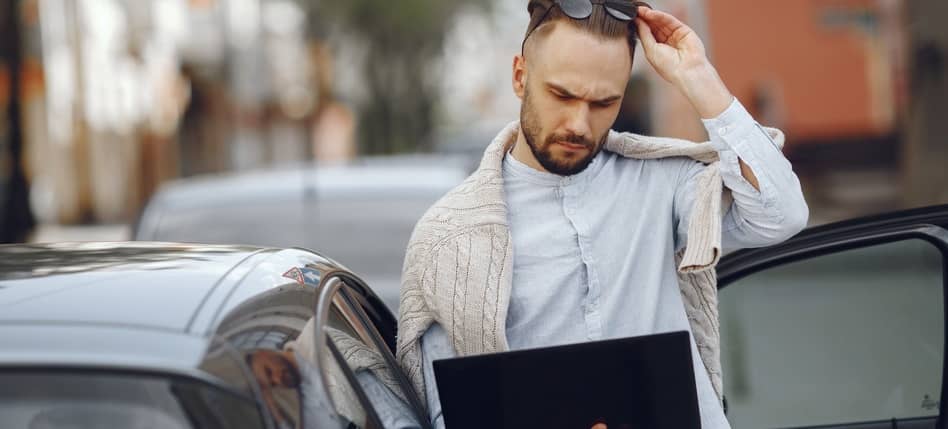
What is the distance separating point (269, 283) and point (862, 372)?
2.39 metres

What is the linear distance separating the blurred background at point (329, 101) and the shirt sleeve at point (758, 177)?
382 cm

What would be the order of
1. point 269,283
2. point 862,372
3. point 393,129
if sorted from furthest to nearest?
point 393,129 < point 862,372 < point 269,283

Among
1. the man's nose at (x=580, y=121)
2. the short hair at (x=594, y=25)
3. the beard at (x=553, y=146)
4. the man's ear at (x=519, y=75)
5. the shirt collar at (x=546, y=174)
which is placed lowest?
the shirt collar at (x=546, y=174)

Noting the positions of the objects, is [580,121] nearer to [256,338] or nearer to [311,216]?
[256,338]

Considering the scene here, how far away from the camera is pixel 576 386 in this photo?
264 centimetres

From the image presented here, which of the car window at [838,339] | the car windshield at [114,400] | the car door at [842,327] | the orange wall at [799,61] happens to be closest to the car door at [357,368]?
the car windshield at [114,400]

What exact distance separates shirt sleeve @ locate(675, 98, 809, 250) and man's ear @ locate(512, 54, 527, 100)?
37cm

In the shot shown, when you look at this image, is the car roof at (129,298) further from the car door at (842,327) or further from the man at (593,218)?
the car door at (842,327)

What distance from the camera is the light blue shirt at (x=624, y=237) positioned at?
9.49ft

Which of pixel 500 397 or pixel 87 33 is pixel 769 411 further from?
pixel 87 33

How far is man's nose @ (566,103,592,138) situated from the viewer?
2871 millimetres

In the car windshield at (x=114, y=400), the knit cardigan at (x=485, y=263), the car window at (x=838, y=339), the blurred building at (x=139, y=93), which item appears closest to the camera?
the car windshield at (x=114, y=400)

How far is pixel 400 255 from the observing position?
647cm

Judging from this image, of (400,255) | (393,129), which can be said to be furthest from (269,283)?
(393,129)
